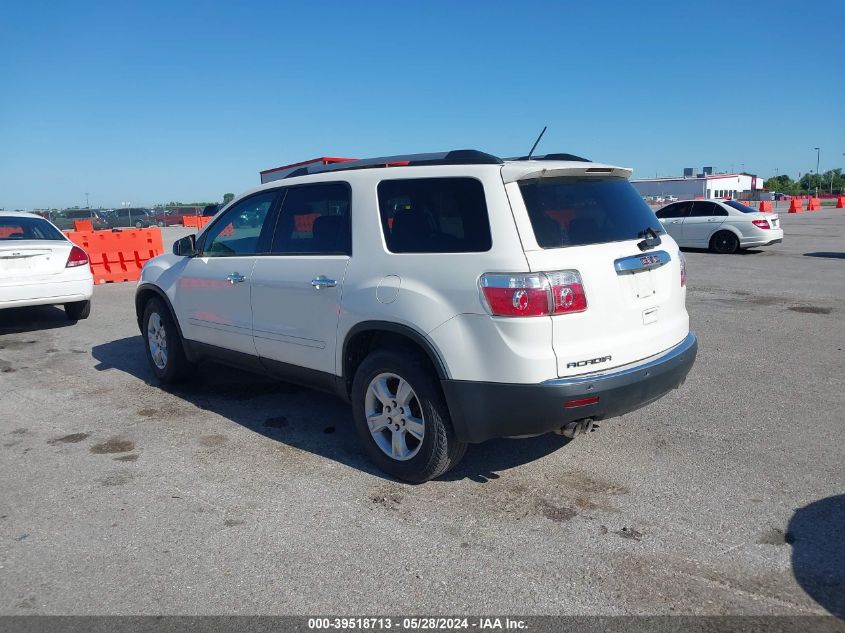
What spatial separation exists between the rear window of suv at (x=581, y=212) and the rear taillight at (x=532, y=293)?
217mm

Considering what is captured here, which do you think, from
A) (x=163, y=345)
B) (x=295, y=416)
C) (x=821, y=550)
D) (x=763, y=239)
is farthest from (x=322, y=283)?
(x=763, y=239)

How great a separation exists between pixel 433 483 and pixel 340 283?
→ 4.50 feet

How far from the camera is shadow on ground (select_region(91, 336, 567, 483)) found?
14.7 feet

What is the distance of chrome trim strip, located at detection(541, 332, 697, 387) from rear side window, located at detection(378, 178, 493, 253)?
809 millimetres

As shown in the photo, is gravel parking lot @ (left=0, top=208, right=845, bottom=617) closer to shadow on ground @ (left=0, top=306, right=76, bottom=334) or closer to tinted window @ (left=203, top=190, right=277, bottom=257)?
tinted window @ (left=203, top=190, right=277, bottom=257)

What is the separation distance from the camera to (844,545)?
3.31 metres

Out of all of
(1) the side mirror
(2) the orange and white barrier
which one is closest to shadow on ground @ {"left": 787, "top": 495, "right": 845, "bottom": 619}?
(1) the side mirror

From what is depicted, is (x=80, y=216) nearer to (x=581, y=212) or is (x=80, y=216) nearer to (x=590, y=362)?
(x=581, y=212)

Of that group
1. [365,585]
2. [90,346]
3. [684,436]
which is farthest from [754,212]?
[365,585]

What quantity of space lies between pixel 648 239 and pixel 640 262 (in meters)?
0.26

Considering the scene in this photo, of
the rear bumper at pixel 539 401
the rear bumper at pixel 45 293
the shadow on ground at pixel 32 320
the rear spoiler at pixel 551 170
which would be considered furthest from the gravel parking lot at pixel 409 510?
the shadow on ground at pixel 32 320

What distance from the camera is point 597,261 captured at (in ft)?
12.2

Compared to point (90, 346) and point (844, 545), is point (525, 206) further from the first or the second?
point (90, 346)

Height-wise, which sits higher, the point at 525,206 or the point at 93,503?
the point at 525,206
